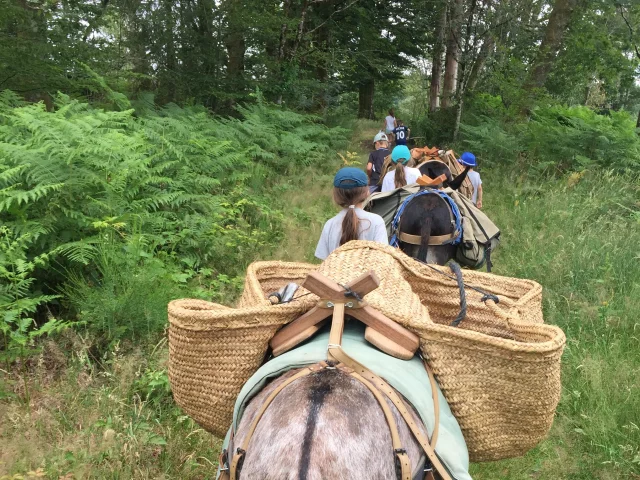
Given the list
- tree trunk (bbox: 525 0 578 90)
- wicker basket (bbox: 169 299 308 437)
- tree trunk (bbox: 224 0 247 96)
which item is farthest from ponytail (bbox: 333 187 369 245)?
tree trunk (bbox: 525 0 578 90)

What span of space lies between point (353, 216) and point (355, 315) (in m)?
1.85

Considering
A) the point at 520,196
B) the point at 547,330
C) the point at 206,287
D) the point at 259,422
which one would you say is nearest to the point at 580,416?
the point at 547,330

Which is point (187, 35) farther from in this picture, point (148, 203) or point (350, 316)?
point (350, 316)

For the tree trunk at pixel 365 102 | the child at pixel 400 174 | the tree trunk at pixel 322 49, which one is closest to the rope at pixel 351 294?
the child at pixel 400 174

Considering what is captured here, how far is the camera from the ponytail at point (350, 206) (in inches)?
145

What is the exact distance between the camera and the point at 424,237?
4.66 metres

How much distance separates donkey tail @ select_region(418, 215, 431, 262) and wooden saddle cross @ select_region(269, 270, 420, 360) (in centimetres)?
281

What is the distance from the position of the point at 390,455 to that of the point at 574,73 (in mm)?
17297

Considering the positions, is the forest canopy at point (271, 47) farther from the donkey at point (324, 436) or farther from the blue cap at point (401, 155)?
the donkey at point (324, 436)

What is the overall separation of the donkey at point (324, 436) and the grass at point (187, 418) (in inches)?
76.7

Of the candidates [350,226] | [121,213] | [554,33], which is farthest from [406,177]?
[554,33]

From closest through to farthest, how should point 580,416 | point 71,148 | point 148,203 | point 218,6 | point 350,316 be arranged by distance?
point 350,316 < point 580,416 < point 71,148 < point 148,203 < point 218,6

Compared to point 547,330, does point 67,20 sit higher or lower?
higher

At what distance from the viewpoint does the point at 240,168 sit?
9289 mm
